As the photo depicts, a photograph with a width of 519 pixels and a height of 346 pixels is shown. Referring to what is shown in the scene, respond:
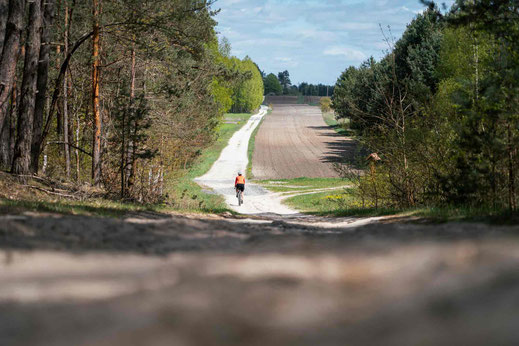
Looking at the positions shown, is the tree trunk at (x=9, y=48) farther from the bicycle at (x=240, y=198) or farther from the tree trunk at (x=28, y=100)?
the bicycle at (x=240, y=198)

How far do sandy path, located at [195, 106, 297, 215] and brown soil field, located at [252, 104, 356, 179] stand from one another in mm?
2372

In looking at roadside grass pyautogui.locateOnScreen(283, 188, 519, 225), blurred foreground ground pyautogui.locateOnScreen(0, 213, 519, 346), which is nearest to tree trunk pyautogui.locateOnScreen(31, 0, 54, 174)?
roadside grass pyautogui.locateOnScreen(283, 188, 519, 225)

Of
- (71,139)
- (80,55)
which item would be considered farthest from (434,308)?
(71,139)

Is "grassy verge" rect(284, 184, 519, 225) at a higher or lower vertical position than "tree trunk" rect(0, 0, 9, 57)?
lower

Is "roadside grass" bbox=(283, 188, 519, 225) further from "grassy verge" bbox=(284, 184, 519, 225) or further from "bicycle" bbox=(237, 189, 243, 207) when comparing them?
"bicycle" bbox=(237, 189, 243, 207)

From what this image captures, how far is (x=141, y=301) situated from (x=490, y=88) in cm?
962

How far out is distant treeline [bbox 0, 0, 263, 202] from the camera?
49.8ft

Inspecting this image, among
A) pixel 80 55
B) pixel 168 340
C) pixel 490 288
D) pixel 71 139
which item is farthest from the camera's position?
pixel 71 139

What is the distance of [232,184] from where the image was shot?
49312mm

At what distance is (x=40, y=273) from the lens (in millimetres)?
3818

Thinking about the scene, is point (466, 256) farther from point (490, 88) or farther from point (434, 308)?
point (490, 88)

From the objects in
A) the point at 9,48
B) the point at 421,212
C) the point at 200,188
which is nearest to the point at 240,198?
the point at 200,188

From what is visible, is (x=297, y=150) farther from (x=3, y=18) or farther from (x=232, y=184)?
(x=3, y=18)

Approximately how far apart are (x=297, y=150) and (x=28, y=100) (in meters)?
63.1
